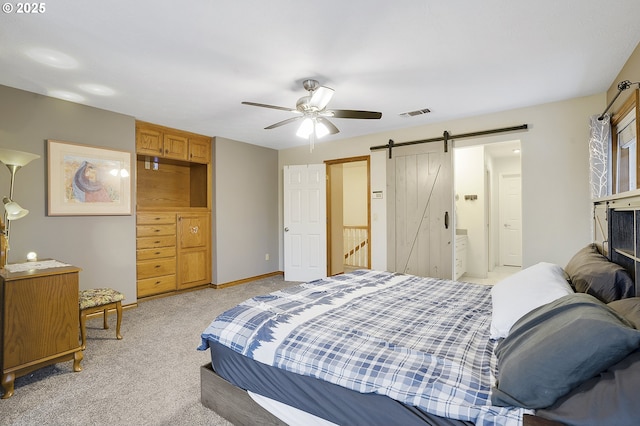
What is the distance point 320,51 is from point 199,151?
320 cm

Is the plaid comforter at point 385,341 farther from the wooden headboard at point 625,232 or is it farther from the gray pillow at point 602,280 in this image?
the wooden headboard at point 625,232

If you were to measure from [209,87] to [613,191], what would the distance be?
414 cm

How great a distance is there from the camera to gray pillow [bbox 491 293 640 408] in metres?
0.91

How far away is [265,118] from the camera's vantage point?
13.2 feet

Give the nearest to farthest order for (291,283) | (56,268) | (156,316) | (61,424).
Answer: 1. (61,424)
2. (56,268)
3. (156,316)
4. (291,283)

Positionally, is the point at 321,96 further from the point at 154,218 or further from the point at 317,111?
the point at 154,218

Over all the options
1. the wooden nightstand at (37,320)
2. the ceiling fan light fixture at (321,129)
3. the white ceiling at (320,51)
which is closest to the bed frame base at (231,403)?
the wooden nightstand at (37,320)

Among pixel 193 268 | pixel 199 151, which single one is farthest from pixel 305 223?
pixel 199 151

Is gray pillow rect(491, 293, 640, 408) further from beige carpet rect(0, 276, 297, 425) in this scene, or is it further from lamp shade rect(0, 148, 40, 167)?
lamp shade rect(0, 148, 40, 167)

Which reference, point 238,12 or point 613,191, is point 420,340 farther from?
point 613,191

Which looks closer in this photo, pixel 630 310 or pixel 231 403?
pixel 630 310

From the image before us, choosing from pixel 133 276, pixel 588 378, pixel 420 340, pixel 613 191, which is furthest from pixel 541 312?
pixel 133 276

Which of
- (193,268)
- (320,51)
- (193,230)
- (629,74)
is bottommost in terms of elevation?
(193,268)

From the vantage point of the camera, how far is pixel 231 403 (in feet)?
5.73
